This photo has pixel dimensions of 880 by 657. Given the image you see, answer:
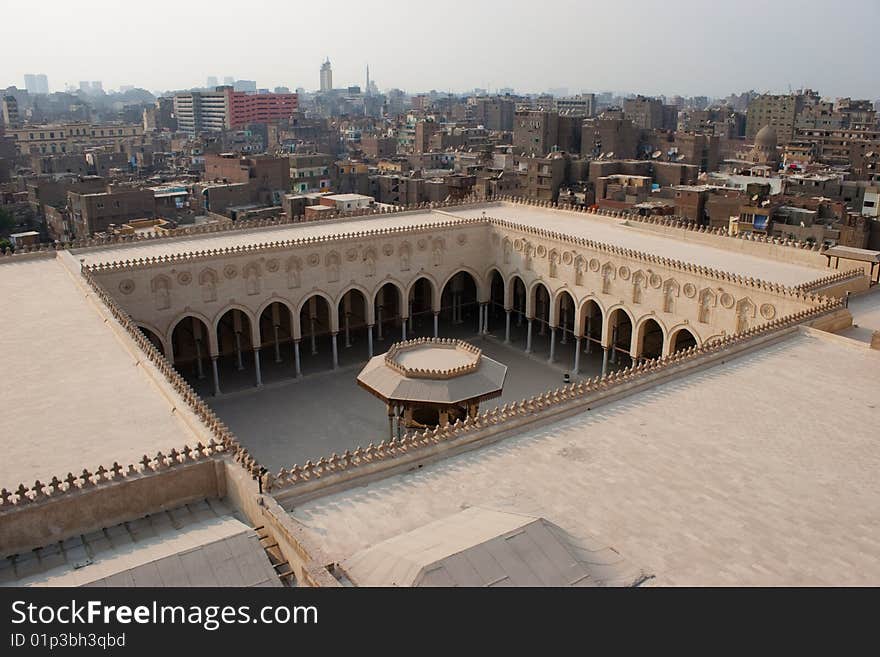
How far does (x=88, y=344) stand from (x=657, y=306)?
20.0m

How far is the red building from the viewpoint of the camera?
160m

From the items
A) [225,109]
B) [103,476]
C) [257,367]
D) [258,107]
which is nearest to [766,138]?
[257,367]

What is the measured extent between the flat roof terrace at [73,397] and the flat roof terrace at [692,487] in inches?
171

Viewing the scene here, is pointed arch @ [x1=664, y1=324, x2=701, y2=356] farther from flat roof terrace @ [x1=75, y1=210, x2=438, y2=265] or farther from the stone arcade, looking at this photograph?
flat roof terrace @ [x1=75, y1=210, x2=438, y2=265]

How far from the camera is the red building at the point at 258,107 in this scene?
160125mm

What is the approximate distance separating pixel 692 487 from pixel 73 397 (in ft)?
43.2

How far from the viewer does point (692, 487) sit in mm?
13859

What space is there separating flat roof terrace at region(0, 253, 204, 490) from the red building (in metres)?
145

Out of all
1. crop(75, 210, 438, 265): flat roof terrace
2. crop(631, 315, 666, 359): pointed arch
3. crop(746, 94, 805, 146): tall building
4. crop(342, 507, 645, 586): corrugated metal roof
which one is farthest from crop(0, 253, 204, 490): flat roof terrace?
crop(746, 94, 805, 146): tall building

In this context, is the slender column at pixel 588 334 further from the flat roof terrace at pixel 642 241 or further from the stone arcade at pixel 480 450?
the flat roof terrace at pixel 642 241

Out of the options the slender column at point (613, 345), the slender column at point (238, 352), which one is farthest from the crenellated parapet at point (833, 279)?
the slender column at point (238, 352)

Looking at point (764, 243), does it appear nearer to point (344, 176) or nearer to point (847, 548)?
point (847, 548)

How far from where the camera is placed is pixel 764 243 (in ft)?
102
